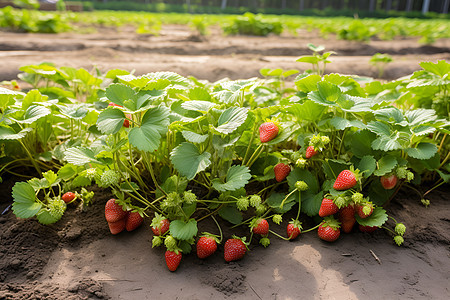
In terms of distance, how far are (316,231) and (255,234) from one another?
0.31 m

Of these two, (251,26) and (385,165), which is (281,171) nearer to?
(385,165)

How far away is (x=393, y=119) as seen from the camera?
175cm

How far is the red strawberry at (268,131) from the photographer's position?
1.64 meters

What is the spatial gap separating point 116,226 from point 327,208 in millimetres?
971

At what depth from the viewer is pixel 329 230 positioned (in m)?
1.61

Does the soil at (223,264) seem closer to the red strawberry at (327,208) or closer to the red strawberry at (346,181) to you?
the red strawberry at (327,208)

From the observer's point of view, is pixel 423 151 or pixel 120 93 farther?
pixel 423 151

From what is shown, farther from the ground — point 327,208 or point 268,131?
point 268,131

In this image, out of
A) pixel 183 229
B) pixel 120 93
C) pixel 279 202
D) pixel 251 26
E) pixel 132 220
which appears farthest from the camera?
pixel 251 26

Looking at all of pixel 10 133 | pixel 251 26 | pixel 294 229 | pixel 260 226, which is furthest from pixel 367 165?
pixel 251 26

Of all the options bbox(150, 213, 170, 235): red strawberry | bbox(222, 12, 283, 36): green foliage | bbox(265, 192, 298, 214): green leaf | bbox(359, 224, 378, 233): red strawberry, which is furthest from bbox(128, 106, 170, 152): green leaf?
bbox(222, 12, 283, 36): green foliage

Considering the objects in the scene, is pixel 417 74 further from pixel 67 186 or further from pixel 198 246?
pixel 67 186

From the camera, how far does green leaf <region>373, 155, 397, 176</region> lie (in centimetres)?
159

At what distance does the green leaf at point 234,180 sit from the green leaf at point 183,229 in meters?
0.19
